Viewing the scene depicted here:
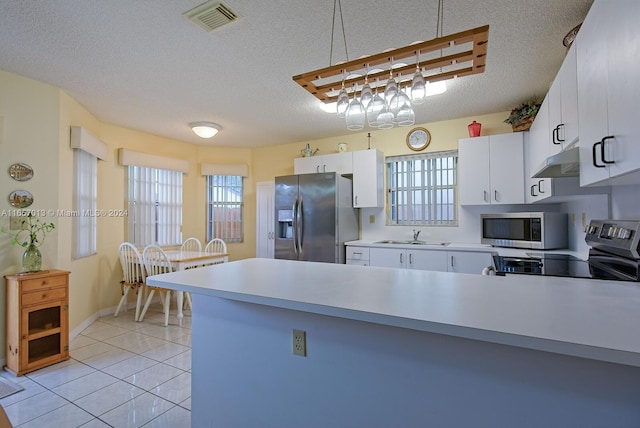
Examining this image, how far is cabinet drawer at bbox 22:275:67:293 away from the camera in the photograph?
246 centimetres

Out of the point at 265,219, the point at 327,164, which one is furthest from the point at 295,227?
the point at 265,219

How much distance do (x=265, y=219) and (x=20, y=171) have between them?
290 centimetres

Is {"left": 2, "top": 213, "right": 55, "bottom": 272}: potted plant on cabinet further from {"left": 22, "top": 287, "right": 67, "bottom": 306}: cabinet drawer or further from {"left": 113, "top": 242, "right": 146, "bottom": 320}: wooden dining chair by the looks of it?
{"left": 113, "top": 242, "right": 146, "bottom": 320}: wooden dining chair

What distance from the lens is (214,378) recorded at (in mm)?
1576

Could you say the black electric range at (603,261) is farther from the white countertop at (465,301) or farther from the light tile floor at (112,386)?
the light tile floor at (112,386)

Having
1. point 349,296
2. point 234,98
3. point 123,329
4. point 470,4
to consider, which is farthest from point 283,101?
point 123,329

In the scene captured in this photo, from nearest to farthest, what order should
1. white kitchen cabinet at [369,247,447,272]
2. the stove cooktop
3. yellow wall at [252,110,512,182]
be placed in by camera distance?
the stove cooktop
white kitchen cabinet at [369,247,447,272]
yellow wall at [252,110,512,182]

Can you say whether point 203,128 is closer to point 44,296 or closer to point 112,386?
point 44,296

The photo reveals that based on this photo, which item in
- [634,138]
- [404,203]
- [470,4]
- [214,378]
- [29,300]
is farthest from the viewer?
[404,203]

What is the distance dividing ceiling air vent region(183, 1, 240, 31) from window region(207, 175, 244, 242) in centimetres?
345

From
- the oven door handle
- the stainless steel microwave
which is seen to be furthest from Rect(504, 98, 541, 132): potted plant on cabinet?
the oven door handle

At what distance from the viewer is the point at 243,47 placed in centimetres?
219

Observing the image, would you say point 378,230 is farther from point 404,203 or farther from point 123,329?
point 123,329

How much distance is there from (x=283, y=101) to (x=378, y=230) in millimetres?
2132
